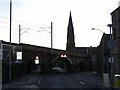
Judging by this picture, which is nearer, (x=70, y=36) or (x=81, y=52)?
(x=81, y=52)

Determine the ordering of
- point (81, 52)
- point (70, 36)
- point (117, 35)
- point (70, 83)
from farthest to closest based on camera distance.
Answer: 1. point (70, 36)
2. point (81, 52)
3. point (117, 35)
4. point (70, 83)

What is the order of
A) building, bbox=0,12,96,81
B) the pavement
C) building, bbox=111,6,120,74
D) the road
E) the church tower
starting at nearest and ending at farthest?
the pavement < the road < building, bbox=0,12,96,81 < building, bbox=111,6,120,74 < the church tower

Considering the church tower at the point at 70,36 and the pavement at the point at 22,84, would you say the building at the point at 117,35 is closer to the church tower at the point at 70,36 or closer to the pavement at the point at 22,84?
the pavement at the point at 22,84

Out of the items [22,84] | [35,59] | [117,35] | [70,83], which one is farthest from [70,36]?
[22,84]

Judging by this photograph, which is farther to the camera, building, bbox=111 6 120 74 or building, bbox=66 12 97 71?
building, bbox=66 12 97 71

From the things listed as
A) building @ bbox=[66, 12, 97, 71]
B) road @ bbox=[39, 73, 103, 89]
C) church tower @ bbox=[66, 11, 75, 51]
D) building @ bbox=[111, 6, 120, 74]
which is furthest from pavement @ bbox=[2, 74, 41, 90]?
church tower @ bbox=[66, 11, 75, 51]

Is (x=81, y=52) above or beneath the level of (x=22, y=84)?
above

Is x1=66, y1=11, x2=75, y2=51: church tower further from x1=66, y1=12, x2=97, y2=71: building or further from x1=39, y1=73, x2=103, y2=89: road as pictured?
x1=39, y1=73, x2=103, y2=89: road

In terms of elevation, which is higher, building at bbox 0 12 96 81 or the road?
building at bbox 0 12 96 81

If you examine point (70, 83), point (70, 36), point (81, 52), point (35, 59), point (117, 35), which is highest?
point (70, 36)

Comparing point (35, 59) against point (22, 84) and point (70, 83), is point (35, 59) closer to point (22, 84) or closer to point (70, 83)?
point (70, 83)

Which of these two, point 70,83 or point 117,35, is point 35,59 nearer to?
point 117,35

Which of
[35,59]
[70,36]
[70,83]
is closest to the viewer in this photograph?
[70,83]

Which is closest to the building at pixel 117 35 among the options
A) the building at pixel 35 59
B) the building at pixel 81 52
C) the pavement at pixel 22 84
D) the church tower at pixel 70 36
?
the building at pixel 35 59
